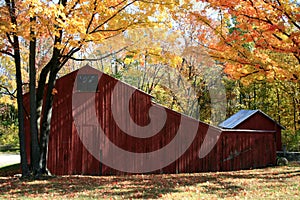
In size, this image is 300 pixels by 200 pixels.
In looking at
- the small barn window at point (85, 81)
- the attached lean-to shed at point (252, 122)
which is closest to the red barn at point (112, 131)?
the small barn window at point (85, 81)

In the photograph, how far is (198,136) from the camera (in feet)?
60.6

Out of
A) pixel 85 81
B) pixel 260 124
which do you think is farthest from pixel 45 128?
pixel 260 124

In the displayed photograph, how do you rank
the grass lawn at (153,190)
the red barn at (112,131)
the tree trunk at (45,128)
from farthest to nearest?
1. the red barn at (112,131)
2. the tree trunk at (45,128)
3. the grass lawn at (153,190)

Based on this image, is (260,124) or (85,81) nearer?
(85,81)

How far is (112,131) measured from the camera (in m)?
17.8

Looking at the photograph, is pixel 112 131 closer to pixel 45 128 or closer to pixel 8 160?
pixel 45 128

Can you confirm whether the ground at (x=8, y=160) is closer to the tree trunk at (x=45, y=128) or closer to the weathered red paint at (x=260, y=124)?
the tree trunk at (x=45, y=128)

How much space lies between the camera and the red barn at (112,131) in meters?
17.5

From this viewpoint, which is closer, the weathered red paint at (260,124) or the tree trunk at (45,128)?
the tree trunk at (45,128)

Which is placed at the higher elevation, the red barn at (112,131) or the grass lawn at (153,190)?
the red barn at (112,131)

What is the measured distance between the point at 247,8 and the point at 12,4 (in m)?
8.16

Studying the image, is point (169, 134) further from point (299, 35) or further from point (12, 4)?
point (12, 4)

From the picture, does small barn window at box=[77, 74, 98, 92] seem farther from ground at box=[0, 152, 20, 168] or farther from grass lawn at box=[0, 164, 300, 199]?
ground at box=[0, 152, 20, 168]

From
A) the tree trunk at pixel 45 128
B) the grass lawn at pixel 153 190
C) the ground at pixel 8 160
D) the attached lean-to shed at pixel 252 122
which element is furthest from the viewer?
the attached lean-to shed at pixel 252 122
